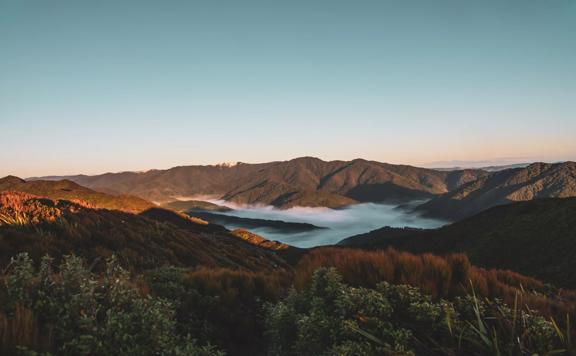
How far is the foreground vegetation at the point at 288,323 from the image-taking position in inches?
124

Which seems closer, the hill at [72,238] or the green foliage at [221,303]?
the green foliage at [221,303]

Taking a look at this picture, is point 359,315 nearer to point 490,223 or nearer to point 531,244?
point 531,244

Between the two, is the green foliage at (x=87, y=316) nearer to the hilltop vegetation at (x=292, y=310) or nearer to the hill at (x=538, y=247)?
the hilltop vegetation at (x=292, y=310)

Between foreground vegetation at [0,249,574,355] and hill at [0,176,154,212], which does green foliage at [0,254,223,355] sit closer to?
foreground vegetation at [0,249,574,355]

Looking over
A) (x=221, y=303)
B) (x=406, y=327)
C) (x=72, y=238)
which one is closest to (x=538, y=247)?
(x=406, y=327)

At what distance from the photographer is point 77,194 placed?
138750 millimetres

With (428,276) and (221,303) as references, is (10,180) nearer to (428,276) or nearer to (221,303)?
(221,303)

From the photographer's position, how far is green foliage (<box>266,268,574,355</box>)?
344 cm

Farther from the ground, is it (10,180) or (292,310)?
(10,180)

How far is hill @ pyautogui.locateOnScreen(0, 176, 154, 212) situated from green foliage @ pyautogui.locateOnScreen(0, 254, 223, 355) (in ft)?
360

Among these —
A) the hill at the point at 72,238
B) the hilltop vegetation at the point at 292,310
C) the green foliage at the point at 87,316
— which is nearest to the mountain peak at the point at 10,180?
the hill at the point at 72,238

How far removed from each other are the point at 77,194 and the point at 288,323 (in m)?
161

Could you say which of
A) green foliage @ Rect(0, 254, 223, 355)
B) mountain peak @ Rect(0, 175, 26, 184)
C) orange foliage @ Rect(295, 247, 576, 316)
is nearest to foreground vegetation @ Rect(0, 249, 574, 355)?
green foliage @ Rect(0, 254, 223, 355)

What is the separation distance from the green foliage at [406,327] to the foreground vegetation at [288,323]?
0.01 m
